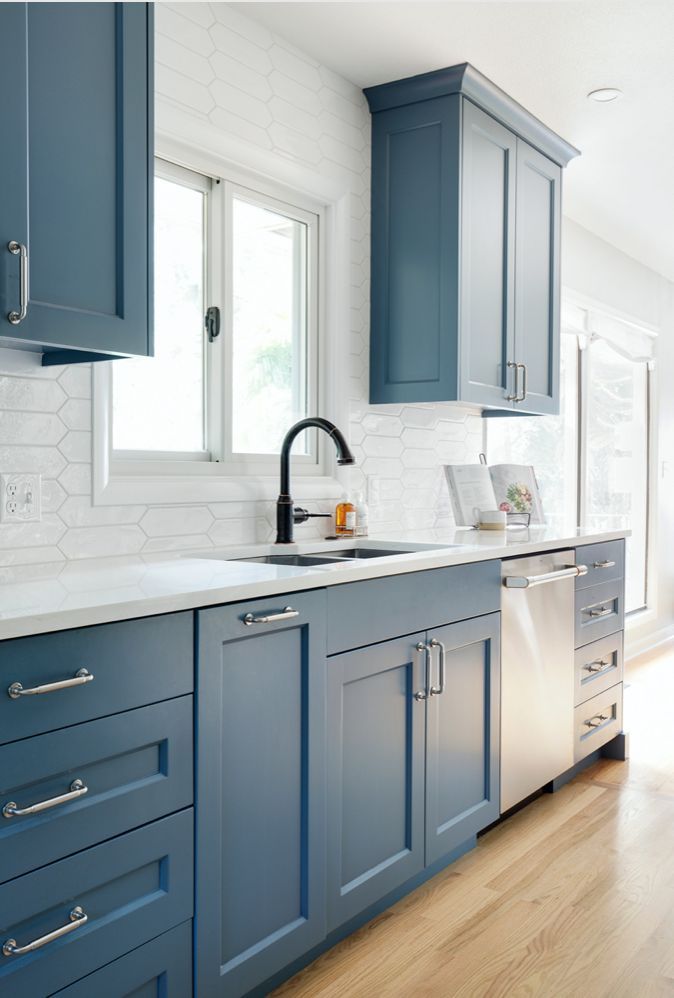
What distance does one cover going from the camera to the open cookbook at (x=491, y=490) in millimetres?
3408

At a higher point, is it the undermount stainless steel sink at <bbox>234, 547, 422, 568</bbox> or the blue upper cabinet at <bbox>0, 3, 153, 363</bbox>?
the blue upper cabinet at <bbox>0, 3, 153, 363</bbox>

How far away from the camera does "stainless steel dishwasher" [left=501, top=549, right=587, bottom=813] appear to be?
8.60 feet

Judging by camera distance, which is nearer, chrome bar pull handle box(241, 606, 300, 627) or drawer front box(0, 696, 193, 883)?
drawer front box(0, 696, 193, 883)

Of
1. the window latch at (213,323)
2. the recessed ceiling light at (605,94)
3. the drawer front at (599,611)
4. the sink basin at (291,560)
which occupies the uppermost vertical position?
the recessed ceiling light at (605,94)

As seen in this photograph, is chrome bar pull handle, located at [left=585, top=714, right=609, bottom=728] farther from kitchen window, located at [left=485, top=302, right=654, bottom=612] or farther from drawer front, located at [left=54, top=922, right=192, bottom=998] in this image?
drawer front, located at [left=54, top=922, right=192, bottom=998]

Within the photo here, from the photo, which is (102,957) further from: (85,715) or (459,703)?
(459,703)

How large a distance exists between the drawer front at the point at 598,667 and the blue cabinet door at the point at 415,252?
42.6 inches

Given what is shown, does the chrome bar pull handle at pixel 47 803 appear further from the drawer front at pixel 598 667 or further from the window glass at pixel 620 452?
the window glass at pixel 620 452

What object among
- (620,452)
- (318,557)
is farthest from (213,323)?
(620,452)

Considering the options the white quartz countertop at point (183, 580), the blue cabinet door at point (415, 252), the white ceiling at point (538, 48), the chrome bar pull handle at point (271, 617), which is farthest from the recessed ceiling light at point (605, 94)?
the chrome bar pull handle at point (271, 617)

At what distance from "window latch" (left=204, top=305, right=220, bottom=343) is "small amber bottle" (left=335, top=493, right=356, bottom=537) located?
700 millimetres

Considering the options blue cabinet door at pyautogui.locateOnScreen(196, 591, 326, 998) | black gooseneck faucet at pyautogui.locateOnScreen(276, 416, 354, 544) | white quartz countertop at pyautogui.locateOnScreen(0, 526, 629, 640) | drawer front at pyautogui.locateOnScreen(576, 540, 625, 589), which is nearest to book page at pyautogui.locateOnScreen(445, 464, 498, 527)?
drawer front at pyautogui.locateOnScreen(576, 540, 625, 589)

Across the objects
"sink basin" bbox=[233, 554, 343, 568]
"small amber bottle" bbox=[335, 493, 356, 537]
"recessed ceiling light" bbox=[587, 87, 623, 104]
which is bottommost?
"sink basin" bbox=[233, 554, 343, 568]

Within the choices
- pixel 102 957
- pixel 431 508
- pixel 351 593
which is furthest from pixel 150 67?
pixel 431 508
